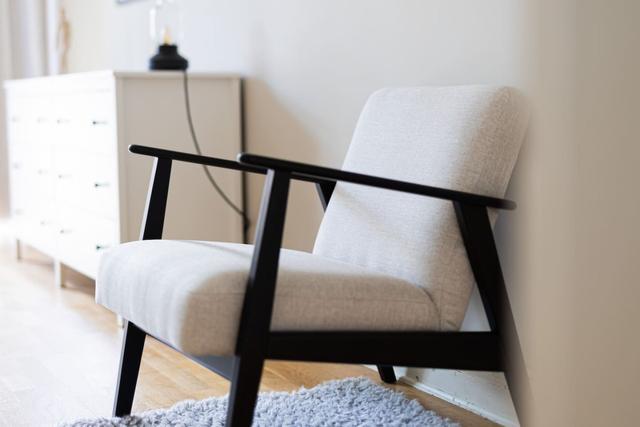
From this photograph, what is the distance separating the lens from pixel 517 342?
1658 millimetres

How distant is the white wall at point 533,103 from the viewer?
30.2 inches

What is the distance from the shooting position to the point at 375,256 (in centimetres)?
174

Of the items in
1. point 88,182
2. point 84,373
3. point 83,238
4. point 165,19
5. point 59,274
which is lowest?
point 59,274

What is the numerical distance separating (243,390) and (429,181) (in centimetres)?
58

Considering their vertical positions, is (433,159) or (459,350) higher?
(433,159)

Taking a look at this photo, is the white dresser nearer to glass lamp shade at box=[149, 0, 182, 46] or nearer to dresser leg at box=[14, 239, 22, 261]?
glass lamp shade at box=[149, 0, 182, 46]

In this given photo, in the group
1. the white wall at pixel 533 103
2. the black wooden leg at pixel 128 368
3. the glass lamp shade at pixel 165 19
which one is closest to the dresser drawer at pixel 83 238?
the white wall at pixel 533 103

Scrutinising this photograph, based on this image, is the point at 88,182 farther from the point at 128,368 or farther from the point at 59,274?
the point at 128,368

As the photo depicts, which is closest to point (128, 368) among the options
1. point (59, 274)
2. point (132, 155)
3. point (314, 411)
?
point (314, 411)

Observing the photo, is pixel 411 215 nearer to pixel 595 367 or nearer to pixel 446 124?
pixel 446 124

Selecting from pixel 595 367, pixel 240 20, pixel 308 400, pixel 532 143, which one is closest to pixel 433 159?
pixel 532 143

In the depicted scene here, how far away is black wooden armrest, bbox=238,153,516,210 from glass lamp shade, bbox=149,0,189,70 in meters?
1.63

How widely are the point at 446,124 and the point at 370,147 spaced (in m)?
0.23

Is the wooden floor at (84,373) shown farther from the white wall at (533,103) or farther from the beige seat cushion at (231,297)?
the beige seat cushion at (231,297)
